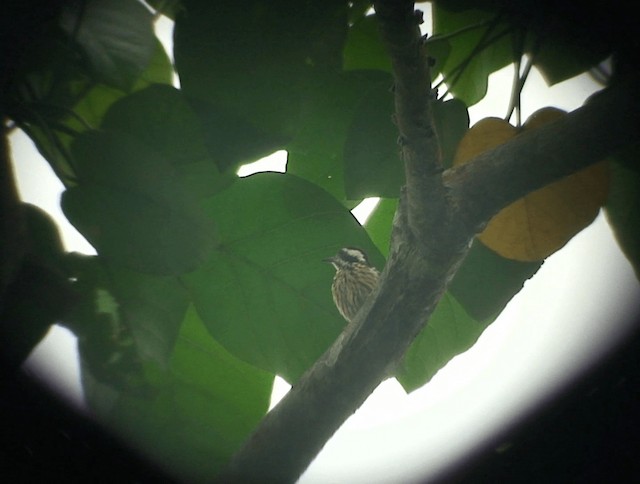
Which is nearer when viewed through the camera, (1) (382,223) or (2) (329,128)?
(2) (329,128)

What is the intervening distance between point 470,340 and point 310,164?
461 millimetres

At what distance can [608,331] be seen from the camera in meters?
0.83

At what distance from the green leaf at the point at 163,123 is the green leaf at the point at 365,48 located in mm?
310

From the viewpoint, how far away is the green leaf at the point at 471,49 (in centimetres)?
110

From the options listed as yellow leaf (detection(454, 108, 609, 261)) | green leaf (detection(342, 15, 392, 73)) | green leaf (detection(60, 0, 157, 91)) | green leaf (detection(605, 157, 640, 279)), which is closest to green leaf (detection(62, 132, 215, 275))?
green leaf (detection(60, 0, 157, 91))

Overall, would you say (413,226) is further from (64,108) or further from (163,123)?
(64,108)

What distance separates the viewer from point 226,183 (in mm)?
1053

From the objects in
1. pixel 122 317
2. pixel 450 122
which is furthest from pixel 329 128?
pixel 122 317

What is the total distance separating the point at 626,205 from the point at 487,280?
0.88ft

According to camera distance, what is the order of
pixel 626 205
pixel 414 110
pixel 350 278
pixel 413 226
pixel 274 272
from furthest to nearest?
pixel 350 278 → pixel 274 272 → pixel 626 205 → pixel 413 226 → pixel 414 110

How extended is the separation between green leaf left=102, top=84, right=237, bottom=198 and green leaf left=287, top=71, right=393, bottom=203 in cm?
19

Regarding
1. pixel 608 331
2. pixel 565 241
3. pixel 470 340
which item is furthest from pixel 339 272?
pixel 608 331

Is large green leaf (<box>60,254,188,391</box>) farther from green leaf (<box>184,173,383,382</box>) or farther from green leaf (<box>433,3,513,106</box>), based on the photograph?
green leaf (<box>433,3,513,106</box>)

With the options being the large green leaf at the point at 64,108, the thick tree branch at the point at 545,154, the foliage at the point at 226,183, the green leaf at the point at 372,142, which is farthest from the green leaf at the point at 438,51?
the large green leaf at the point at 64,108
